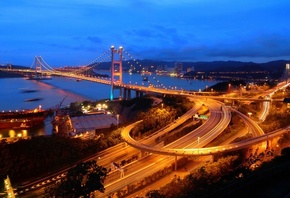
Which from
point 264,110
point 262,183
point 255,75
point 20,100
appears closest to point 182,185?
point 262,183

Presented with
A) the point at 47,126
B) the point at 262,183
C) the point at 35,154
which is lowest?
the point at 47,126

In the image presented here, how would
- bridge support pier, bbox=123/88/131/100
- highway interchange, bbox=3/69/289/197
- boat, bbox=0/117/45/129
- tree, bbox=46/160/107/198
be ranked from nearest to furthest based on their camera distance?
tree, bbox=46/160/107/198 → highway interchange, bbox=3/69/289/197 → boat, bbox=0/117/45/129 → bridge support pier, bbox=123/88/131/100

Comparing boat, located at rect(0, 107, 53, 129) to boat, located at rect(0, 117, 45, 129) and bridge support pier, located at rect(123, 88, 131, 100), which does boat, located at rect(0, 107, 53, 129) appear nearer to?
boat, located at rect(0, 117, 45, 129)

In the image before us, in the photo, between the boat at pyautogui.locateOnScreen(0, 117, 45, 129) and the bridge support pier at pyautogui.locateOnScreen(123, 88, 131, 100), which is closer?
the boat at pyautogui.locateOnScreen(0, 117, 45, 129)

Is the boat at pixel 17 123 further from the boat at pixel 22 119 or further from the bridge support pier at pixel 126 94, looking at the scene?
the bridge support pier at pixel 126 94

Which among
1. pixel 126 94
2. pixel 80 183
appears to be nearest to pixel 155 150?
pixel 80 183

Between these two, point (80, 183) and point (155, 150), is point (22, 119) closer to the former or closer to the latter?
point (155, 150)

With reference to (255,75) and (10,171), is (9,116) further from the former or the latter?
(255,75)

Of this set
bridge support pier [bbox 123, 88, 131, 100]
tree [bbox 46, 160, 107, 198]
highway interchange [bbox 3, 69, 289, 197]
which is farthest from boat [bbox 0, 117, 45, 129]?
tree [bbox 46, 160, 107, 198]
